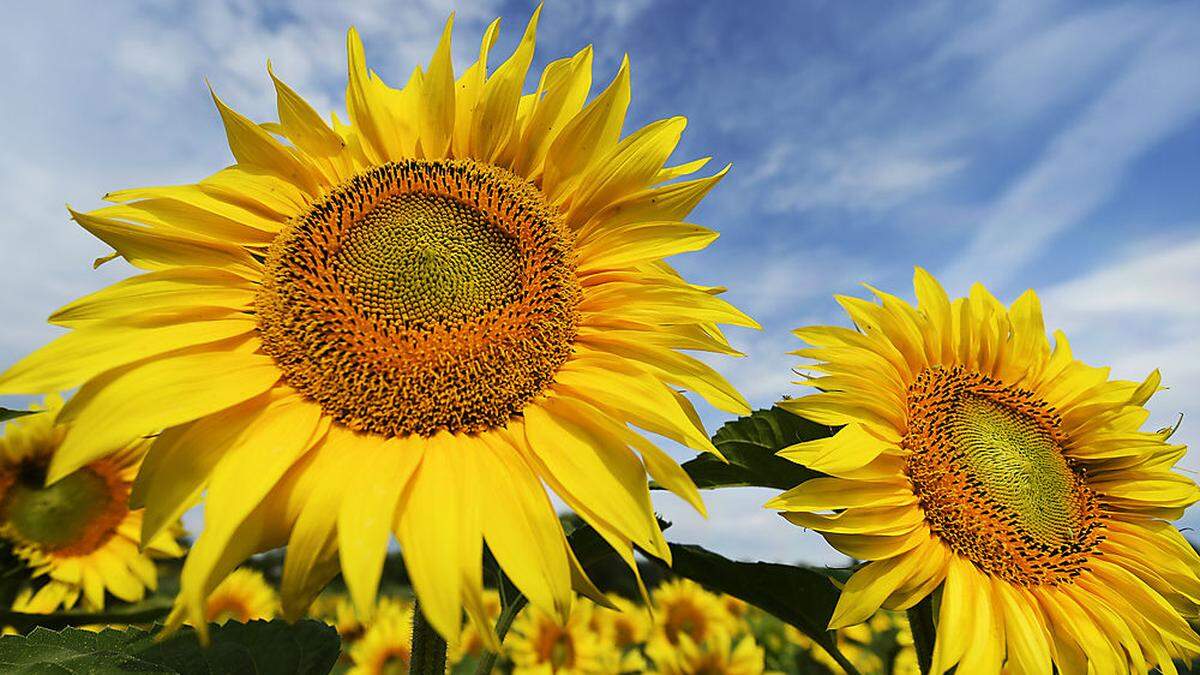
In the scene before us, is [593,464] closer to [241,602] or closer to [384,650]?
[384,650]

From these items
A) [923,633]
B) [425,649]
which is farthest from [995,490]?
A: [425,649]

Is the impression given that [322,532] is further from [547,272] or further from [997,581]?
[997,581]

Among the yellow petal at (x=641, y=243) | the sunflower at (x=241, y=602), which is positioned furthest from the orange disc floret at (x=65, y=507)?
the yellow petal at (x=641, y=243)

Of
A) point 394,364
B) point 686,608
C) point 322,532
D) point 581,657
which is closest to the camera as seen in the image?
point 322,532

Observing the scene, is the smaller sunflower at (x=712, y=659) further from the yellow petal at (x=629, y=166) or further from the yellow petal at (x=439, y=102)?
the yellow petal at (x=439, y=102)

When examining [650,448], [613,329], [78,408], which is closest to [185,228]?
[78,408]

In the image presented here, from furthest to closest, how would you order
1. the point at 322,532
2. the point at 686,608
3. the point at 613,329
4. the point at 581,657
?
the point at 686,608
the point at 581,657
the point at 613,329
the point at 322,532
